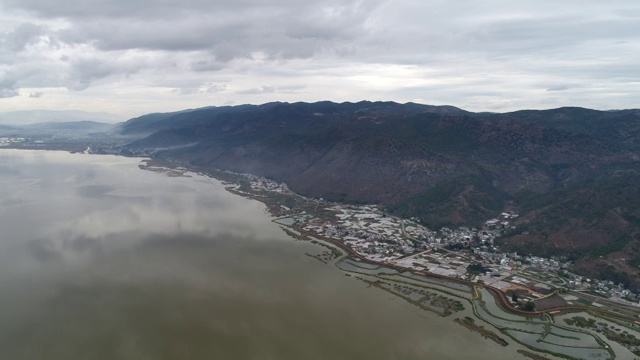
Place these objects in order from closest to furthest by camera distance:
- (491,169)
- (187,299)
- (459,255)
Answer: (187,299) → (459,255) → (491,169)

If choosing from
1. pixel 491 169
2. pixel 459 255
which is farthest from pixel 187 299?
pixel 491 169

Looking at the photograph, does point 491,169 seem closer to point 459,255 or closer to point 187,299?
point 459,255

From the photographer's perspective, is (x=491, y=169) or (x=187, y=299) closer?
(x=187, y=299)

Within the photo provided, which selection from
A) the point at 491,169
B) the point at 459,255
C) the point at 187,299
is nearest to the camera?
the point at 187,299

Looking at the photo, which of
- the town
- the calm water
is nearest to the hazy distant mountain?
the town

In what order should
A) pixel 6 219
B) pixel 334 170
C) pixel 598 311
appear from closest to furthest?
pixel 598 311 → pixel 6 219 → pixel 334 170

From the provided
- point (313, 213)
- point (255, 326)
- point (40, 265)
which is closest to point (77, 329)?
point (255, 326)

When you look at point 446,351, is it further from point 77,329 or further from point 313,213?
point 313,213
